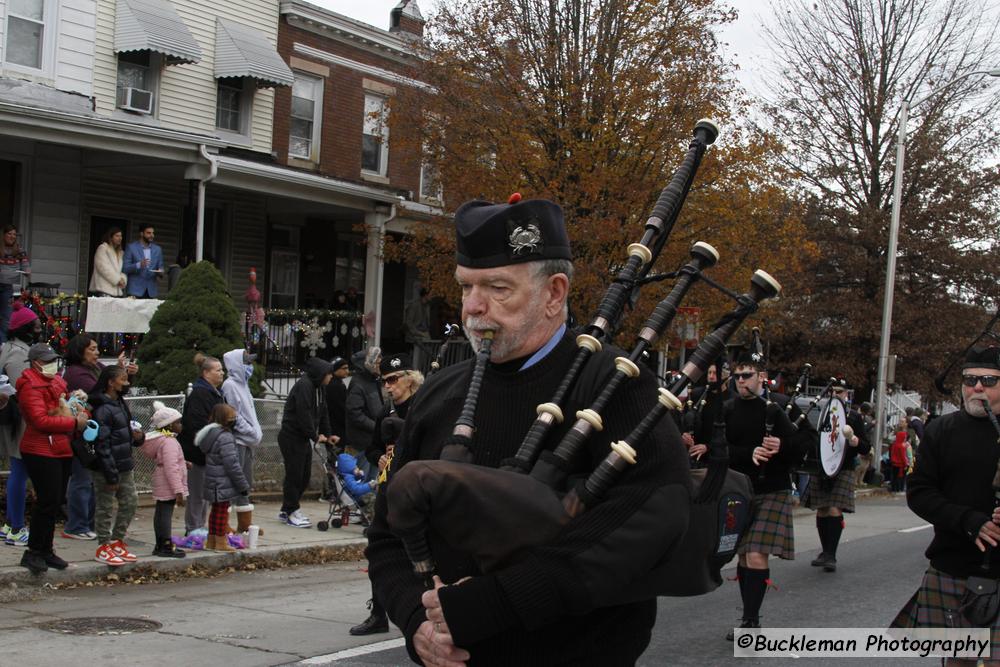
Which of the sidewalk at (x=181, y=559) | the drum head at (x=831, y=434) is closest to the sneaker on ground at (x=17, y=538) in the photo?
the sidewalk at (x=181, y=559)

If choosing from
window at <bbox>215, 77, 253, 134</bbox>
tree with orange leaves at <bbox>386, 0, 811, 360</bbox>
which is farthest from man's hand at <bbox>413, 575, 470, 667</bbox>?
window at <bbox>215, 77, 253, 134</bbox>

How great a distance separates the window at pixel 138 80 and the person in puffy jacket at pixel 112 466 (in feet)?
34.1

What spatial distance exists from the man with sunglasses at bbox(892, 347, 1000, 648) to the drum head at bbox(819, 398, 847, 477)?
16.5 feet

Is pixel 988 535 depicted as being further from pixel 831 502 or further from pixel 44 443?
pixel 44 443

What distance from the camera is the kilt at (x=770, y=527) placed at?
331 inches

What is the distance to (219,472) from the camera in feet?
34.6

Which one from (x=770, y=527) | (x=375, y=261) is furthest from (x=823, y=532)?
(x=375, y=261)

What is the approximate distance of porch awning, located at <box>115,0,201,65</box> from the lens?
18.6 metres

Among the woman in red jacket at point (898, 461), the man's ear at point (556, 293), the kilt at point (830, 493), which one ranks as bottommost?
the woman in red jacket at point (898, 461)

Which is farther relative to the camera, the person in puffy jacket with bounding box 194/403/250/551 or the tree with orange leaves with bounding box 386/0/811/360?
the tree with orange leaves with bounding box 386/0/811/360

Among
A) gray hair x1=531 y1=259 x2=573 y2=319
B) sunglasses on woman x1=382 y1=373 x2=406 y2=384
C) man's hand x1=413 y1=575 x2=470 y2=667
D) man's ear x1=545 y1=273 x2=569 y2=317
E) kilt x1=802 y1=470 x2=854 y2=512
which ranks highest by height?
gray hair x1=531 y1=259 x2=573 y2=319

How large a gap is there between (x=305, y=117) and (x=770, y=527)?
54.5 ft

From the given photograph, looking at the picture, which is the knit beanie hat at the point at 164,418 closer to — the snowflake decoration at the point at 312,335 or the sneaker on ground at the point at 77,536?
the sneaker on ground at the point at 77,536

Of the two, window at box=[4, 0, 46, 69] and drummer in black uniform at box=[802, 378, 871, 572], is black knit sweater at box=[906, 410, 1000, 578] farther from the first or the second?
window at box=[4, 0, 46, 69]
